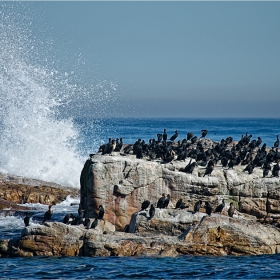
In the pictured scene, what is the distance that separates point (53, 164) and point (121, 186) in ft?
67.5

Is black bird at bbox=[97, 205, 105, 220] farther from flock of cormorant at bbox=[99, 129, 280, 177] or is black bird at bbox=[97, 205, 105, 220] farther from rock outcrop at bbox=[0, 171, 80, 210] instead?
rock outcrop at bbox=[0, 171, 80, 210]

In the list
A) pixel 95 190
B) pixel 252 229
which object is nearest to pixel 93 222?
pixel 95 190

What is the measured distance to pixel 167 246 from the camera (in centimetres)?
2020

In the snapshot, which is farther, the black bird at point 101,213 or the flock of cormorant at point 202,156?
the flock of cormorant at point 202,156

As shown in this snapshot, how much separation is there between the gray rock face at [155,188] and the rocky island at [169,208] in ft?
0.12

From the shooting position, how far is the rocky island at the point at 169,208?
20.4 meters

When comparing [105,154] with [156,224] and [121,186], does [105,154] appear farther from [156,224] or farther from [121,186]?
[156,224]

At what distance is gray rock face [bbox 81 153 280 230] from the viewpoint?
22.8m

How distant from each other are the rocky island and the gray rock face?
0.04 m

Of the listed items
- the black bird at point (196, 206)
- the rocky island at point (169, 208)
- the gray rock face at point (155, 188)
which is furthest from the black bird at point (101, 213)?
the black bird at point (196, 206)

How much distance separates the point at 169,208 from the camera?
22.0m

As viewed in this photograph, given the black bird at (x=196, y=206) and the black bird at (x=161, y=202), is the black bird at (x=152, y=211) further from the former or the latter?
the black bird at (x=196, y=206)

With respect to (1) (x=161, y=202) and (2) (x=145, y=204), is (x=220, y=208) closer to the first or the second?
(1) (x=161, y=202)

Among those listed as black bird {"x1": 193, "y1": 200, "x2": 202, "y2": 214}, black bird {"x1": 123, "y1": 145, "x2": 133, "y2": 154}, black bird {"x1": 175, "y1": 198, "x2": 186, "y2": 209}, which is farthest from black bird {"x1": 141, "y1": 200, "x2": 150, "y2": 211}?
black bird {"x1": 123, "y1": 145, "x2": 133, "y2": 154}
